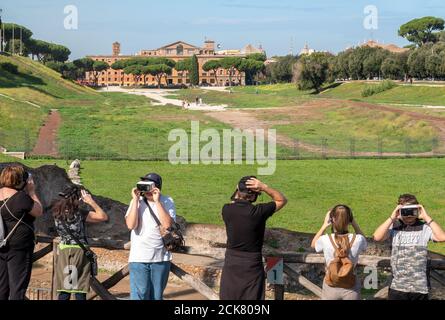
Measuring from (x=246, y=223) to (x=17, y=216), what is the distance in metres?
2.00

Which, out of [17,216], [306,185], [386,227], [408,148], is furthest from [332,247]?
[408,148]

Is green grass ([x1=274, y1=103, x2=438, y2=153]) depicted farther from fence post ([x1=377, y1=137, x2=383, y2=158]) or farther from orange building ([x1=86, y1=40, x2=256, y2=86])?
orange building ([x1=86, y1=40, x2=256, y2=86])

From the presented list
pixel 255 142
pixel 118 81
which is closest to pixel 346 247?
pixel 255 142

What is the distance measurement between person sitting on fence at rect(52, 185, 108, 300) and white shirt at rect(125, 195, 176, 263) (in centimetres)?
42

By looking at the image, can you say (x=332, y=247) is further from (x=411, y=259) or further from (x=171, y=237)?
(x=171, y=237)

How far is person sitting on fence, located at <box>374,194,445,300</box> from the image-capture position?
20.0ft

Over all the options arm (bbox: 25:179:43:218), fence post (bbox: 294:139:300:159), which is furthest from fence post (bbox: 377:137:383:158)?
arm (bbox: 25:179:43:218)

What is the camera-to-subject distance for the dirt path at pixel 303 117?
126 ft

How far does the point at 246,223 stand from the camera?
19.8ft

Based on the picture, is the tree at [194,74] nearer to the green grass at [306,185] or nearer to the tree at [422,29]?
the tree at [422,29]

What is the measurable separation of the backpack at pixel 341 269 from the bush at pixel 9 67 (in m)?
75.6

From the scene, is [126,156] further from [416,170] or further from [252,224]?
[252,224]

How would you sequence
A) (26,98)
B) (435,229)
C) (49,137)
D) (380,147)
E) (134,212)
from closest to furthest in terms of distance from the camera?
(435,229) < (134,212) < (380,147) < (49,137) < (26,98)
